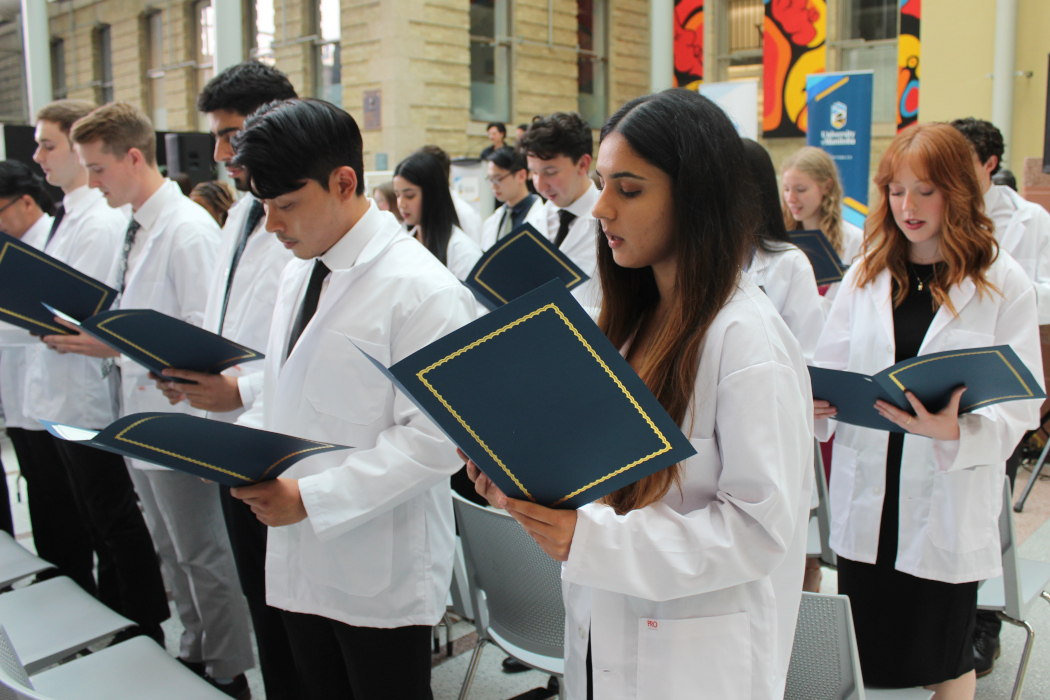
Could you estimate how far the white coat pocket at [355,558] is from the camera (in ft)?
5.00

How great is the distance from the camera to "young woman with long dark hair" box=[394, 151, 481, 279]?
362 cm

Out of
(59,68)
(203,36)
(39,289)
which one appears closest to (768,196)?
(39,289)

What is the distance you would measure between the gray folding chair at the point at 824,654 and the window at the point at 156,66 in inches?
676

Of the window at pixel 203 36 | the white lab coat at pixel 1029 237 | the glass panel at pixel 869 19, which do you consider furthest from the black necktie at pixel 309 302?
the window at pixel 203 36

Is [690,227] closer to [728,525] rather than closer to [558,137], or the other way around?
[728,525]

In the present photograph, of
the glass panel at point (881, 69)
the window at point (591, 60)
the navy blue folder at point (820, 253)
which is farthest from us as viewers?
the window at point (591, 60)

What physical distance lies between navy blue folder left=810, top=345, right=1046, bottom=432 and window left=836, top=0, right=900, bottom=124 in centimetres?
1205

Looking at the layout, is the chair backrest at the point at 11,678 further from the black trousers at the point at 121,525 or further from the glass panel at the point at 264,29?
the glass panel at the point at 264,29

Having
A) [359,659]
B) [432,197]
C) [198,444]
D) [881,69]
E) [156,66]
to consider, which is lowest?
[359,659]

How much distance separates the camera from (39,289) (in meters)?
2.08

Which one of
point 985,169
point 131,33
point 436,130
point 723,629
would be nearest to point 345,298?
point 723,629

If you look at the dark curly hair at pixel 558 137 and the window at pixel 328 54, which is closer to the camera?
the dark curly hair at pixel 558 137

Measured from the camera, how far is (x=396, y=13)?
11.3 metres

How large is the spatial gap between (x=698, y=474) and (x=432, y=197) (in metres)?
2.81
